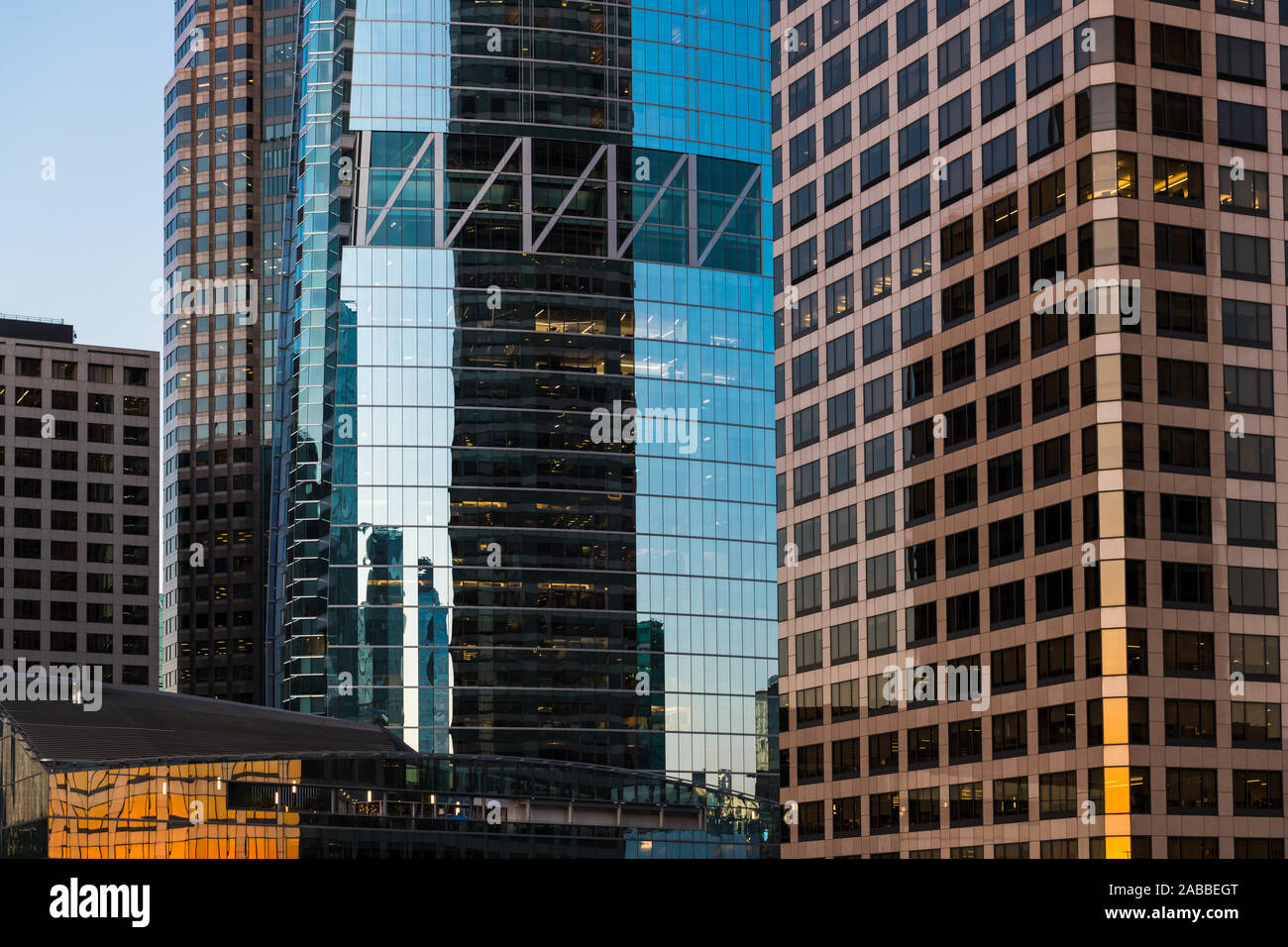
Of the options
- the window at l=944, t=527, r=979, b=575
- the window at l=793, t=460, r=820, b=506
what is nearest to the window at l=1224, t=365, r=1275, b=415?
the window at l=944, t=527, r=979, b=575

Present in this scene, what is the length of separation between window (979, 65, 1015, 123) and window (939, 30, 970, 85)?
9.82 ft

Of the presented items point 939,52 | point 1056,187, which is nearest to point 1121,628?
point 1056,187

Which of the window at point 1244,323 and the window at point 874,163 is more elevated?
the window at point 874,163

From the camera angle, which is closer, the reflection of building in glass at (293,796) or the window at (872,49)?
the reflection of building in glass at (293,796)

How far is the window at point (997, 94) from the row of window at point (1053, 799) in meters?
46.0

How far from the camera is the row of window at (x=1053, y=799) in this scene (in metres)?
106

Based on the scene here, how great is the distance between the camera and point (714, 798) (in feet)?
543

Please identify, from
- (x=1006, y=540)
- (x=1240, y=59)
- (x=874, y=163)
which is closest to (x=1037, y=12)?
(x=1240, y=59)

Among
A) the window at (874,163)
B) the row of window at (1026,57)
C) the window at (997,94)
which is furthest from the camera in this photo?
the window at (874,163)

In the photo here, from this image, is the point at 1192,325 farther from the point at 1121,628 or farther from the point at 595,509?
the point at 595,509

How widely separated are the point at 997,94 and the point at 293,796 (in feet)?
226

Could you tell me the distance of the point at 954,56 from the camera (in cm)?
13050

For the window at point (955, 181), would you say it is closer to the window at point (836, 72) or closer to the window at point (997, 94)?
the window at point (997, 94)

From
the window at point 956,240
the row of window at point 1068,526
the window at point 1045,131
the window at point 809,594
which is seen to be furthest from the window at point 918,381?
the window at point 809,594
